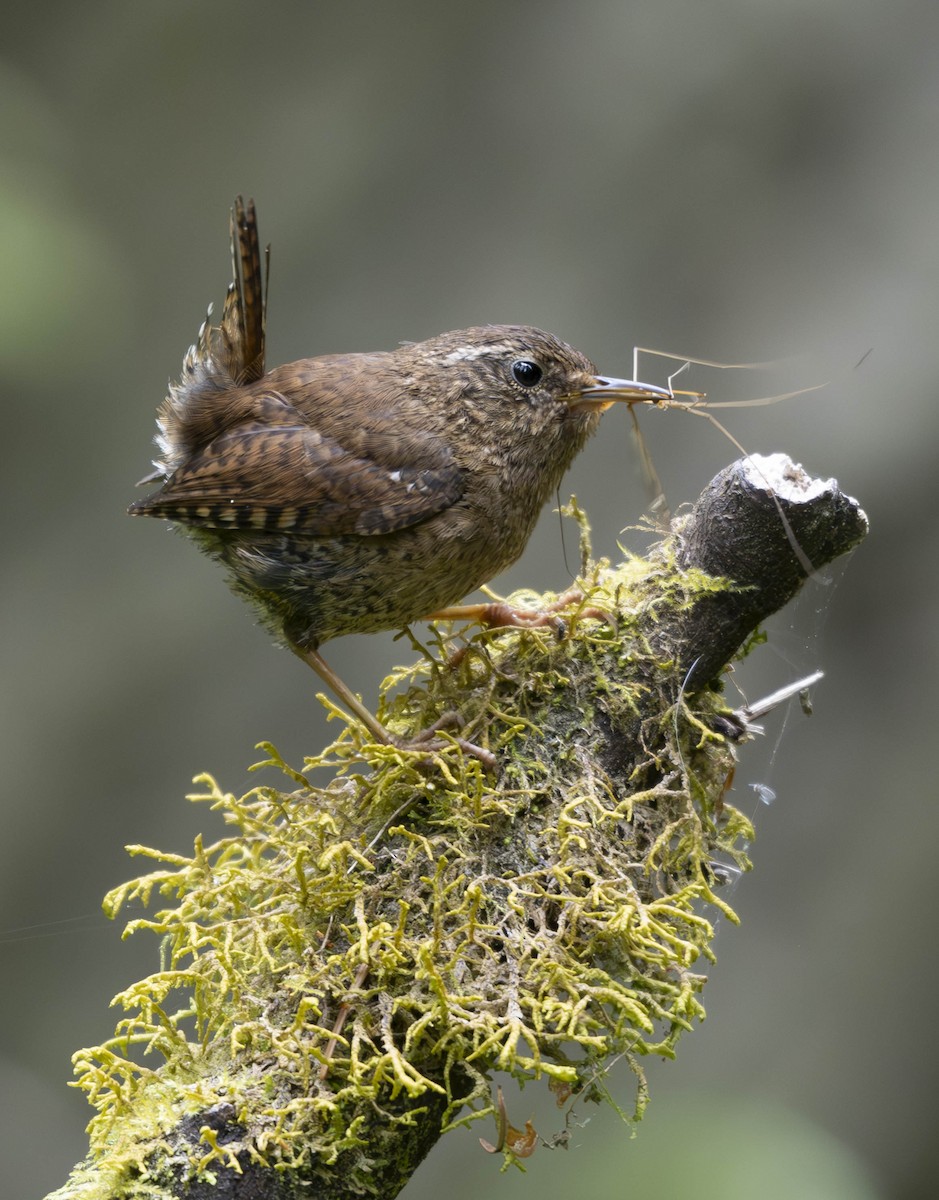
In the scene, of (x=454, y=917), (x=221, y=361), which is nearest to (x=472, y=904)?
(x=454, y=917)

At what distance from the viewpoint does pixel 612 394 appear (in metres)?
2.33

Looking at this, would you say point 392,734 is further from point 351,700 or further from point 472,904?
point 472,904

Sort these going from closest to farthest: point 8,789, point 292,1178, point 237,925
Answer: point 292,1178, point 237,925, point 8,789

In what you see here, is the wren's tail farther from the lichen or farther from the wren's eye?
the lichen

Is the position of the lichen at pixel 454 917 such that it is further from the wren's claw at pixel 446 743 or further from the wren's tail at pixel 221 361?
the wren's tail at pixel 221 361

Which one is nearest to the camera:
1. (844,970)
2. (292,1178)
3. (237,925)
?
(292,1178)

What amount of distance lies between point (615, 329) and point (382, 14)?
1.90 metres

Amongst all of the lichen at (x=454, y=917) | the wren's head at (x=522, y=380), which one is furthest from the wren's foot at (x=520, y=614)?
the wren's head at (x=522, y=380)

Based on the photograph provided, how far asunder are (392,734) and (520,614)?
0.38 m

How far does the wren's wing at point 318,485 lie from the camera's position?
7.36 feet

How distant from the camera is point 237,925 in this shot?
1856 millimetres

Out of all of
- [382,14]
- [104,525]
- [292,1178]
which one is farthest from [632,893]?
[382,14]

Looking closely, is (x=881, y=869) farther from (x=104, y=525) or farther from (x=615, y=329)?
(x=104, y=525)

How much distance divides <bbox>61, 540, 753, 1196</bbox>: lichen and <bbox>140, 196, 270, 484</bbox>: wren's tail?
0.87 meters
